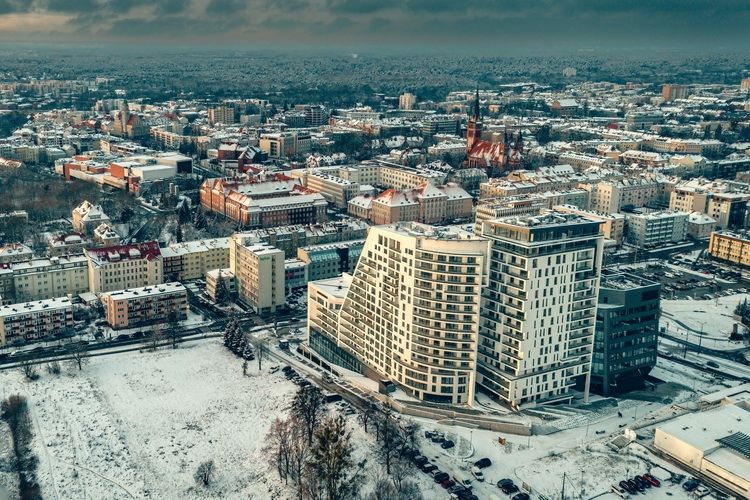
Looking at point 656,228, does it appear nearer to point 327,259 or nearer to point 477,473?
point 327,259

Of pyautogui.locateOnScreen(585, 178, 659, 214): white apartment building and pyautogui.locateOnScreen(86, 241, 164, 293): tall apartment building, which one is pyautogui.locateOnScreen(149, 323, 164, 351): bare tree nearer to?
pyautogui.locateOnScreen(86, 241, 164, 293): tall apartment building

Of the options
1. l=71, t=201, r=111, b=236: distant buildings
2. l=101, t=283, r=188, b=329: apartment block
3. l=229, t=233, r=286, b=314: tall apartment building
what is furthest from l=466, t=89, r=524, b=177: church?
l=101, t=283, r=188, b=329: apartment block

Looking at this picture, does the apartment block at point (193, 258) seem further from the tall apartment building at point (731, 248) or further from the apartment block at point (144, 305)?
the tall apartment building at point (731, 248)

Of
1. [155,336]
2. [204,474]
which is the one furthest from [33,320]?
[204,474]

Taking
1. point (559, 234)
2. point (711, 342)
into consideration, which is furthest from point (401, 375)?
point (711, 342)

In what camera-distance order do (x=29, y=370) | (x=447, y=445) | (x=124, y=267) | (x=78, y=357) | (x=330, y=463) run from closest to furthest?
(x=330, y=463) → (x=447, y=445) → (x=29, y=370) → (x=78, y=357) → (x=124, y=267)

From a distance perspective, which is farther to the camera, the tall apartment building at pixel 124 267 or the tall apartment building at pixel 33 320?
the tall apartment building at pixel 124 267

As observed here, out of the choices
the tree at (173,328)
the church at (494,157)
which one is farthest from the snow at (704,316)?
the church at (494,157)
